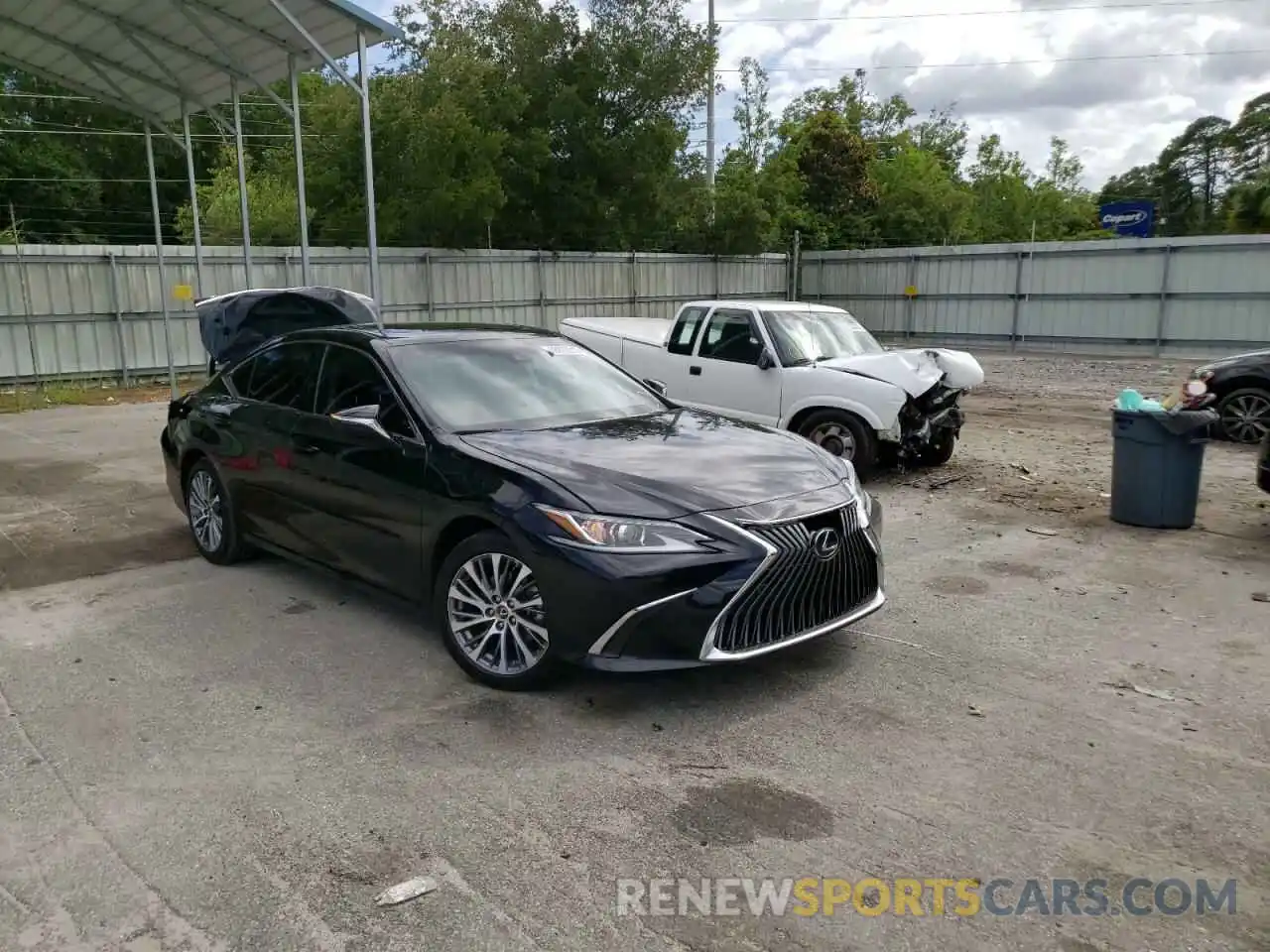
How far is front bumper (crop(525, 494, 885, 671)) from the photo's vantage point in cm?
387

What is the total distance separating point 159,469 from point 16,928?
7.79 m

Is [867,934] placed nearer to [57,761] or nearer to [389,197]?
→ [57,761]

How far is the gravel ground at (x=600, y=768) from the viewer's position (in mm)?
2814

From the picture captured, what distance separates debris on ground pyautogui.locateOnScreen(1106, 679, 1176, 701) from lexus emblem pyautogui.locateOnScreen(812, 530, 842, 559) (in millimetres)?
1468

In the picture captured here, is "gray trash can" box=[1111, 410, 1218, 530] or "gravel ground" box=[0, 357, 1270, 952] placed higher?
"gray trash can" box=[1111, 410, 1218, 530]

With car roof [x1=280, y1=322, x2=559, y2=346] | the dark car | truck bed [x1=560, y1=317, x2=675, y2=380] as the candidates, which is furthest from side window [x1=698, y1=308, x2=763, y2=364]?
the dark car

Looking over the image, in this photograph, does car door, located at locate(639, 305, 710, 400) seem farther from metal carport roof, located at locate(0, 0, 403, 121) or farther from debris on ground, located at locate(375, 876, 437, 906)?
debris on ground, located at locate(375, 876, 437, 906)

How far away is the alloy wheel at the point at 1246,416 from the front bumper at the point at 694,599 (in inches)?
345

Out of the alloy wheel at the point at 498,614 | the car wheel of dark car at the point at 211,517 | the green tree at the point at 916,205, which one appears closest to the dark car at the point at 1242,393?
the alloy wheel at the point at 498,614

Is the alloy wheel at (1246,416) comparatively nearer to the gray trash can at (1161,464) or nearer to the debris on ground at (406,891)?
the gray trash can at (1161,464)

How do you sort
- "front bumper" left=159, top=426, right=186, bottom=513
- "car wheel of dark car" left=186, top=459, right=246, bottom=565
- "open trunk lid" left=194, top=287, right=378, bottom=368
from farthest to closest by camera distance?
"open trunk lid" left=194, top=287, right=378, bottom=368, "front bumper" left=159, top=426, right=186, bottom=513, "car wheel of dark car" left=186, top=459, right=246, bottom=565

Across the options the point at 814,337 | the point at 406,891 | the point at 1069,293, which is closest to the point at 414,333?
the point at 406,891

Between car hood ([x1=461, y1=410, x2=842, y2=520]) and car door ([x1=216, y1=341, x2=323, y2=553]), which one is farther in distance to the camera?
car door ([x1=216, y1=341, x2=323, y2=553])

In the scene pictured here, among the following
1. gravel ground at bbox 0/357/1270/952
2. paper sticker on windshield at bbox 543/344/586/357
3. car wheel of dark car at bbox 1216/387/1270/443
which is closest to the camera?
gravel ground at bbox 0/357/1270/952
